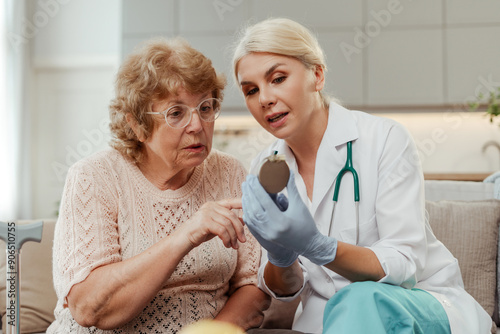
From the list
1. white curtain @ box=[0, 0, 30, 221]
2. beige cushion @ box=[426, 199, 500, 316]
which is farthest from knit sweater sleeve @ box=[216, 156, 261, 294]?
white curtain @ box=[0, 0, 30, 221]

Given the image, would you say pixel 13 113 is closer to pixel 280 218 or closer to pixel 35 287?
pixel 35 287

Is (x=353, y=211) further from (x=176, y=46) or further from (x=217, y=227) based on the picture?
(x=176, y=46)

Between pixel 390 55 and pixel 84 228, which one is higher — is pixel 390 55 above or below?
above

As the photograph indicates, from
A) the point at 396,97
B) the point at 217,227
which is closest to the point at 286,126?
the point at 217,227

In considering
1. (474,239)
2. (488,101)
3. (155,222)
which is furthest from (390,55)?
(155,222)

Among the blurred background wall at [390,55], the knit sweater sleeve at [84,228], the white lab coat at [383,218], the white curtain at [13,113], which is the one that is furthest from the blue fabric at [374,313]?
the white curtain at [13,113]

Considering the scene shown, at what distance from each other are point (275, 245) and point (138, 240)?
388 millimetres

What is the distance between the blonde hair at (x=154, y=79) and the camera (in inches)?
52.5

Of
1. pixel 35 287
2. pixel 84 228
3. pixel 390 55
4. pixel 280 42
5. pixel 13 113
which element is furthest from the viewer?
pixel 13 113

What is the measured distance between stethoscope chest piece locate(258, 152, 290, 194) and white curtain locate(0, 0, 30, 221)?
3633 millimetres

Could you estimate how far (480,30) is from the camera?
3865 mm

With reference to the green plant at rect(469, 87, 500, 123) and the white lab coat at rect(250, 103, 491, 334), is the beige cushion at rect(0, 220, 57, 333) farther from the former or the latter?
the green plant at rect(469, 87, 500, 123)

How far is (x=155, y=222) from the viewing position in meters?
1.40

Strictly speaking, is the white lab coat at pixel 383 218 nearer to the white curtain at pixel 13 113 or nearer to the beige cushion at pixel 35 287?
the beige cushion at pixel 35 287
